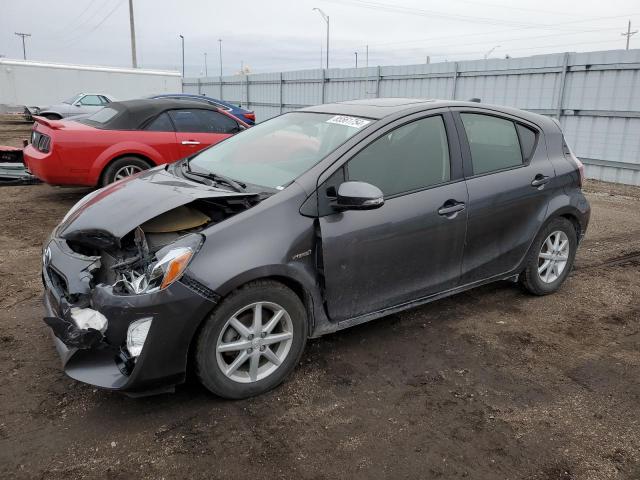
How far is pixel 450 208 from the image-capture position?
12.1ft

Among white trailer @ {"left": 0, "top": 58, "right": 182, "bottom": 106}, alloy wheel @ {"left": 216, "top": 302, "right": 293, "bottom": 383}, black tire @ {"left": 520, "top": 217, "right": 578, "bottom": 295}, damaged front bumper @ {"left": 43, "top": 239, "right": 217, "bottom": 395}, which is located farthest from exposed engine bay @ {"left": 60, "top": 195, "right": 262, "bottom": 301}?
white trailer @ {"left": 0, "top": 58, "right": 182, "bottom": 106}

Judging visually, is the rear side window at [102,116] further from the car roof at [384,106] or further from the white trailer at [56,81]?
the white trailer at [56,81]

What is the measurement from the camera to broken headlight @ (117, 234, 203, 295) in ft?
8.80

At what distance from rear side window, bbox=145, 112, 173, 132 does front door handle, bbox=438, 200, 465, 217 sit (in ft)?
16.9

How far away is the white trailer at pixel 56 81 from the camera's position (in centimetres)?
2770

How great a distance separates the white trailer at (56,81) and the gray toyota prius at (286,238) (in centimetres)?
2773

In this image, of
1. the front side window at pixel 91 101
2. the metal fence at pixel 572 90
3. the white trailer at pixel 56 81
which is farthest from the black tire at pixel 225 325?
the white trailer at pixel 56 81

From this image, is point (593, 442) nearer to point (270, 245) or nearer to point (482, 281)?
point (482, 281)

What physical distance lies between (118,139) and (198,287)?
5131 millimetres

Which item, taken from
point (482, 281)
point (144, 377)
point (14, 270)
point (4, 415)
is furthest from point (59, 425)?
point (482, 281)

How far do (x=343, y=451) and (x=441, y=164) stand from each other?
206 cm

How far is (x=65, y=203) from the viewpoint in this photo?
25.0 feet

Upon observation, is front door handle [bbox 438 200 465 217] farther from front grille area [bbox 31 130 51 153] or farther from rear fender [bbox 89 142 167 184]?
front grille area [bbox 31 130 51 153]

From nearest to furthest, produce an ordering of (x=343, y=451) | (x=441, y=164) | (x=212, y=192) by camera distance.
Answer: (x=343, y=451), (x=212, y=192), (x=441, y=164)
